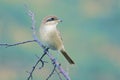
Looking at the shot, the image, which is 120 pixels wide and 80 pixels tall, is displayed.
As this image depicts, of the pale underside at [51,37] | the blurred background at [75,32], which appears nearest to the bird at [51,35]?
the pale underside at [51,37]

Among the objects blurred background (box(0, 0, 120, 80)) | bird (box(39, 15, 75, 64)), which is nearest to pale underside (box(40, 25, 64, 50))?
bird (box(39, 15, 75, 64))

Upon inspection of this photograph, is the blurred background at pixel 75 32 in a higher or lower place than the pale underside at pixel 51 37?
lower

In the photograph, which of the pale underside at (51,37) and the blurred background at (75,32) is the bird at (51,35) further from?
the blurred background at (75,32)

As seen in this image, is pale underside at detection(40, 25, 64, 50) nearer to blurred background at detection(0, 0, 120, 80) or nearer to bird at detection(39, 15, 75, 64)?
bird at detection(39, 15, 75, 64)

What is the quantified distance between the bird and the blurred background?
18.4 ft

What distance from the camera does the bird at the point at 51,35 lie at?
3153mm

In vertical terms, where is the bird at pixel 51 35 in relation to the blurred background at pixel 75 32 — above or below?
above

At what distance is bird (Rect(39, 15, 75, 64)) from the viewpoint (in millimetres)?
3153

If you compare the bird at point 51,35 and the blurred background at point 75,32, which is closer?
the bird at point 51,35

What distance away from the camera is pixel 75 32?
38.3 ft

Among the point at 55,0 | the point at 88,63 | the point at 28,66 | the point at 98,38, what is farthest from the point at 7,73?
the point at 55,0

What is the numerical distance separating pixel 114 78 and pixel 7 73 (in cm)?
157

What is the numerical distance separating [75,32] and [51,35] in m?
8.26

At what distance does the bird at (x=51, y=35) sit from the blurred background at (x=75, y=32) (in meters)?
5.62
